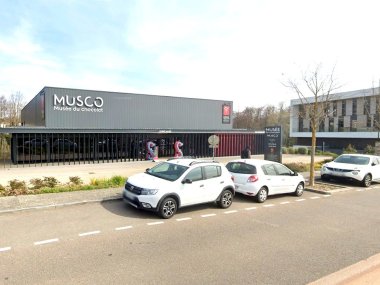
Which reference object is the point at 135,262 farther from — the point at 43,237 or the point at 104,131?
the point at 104,131

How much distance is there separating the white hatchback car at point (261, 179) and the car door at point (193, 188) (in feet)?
7.38

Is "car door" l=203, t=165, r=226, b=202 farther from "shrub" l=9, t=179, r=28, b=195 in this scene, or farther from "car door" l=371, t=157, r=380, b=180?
"car door" l=371, t=157, r=380, b=180

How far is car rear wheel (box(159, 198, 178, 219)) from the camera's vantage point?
7984mm

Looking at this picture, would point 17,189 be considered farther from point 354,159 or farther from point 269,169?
point 354,159

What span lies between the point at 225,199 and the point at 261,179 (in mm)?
1802

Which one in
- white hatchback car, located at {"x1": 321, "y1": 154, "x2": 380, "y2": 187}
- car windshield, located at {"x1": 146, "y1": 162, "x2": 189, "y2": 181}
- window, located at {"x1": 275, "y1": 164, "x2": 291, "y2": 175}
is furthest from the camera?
white hatchback car, located at {"x1": 321, "y1": 154, "x2": 380, "y2": 187}

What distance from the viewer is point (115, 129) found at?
24.2m

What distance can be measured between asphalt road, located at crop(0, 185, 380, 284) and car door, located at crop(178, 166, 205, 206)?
0.43 metres

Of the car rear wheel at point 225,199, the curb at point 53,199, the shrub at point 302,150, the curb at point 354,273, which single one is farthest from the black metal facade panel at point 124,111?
the curb at point 354,273

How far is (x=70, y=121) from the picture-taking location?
2427cm

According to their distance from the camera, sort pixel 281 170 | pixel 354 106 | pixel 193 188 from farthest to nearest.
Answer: pixel 354 106, pixel 281 170, pixel 193 188

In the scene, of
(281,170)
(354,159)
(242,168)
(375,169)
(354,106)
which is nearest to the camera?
(242,168)

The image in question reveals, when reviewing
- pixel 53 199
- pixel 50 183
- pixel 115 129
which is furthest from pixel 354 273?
pixel 115 129

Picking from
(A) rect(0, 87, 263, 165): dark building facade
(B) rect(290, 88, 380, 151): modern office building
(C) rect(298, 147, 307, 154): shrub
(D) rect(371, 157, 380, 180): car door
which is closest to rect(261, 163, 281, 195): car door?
(D) rect(371, 157, 380, 180): car door
